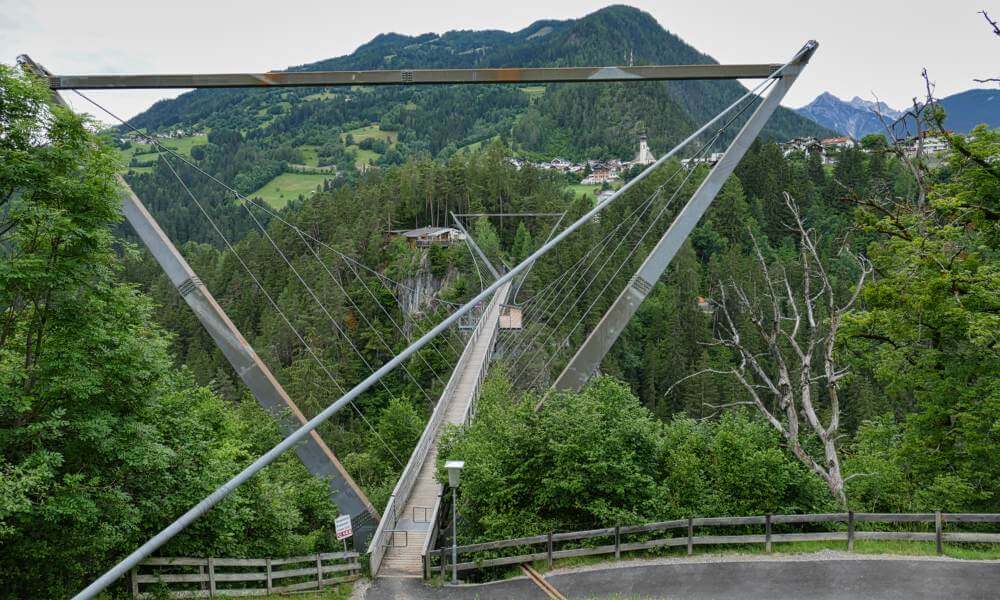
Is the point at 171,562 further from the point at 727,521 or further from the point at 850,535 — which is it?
the point at 850,535

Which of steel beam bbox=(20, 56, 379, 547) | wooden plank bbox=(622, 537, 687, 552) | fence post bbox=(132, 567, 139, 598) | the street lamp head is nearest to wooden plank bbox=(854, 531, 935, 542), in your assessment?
wooden plank bbox=(622, 537, 687, 552)

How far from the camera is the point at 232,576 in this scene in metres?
8.84

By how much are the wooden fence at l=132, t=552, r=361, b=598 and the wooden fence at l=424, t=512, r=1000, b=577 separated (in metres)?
1.38

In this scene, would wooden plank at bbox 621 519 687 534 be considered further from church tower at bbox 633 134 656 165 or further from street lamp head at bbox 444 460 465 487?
church tower at bbox 633 134 656 165

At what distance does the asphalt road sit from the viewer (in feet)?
27.1

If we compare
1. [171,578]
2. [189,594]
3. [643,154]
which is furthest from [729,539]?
[643,154]

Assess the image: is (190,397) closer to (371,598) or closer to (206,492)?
(206,492)

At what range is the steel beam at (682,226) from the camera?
10.5 meters

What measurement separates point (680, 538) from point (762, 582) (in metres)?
1.23

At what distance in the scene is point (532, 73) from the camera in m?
9.90

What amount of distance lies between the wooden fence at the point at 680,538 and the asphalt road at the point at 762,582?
307 millimetres

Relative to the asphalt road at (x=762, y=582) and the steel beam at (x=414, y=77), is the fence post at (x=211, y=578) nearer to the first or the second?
the asphalt road at (x=762, y=582)

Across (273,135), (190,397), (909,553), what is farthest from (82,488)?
(273,135)

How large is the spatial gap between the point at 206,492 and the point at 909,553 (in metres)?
9.71
